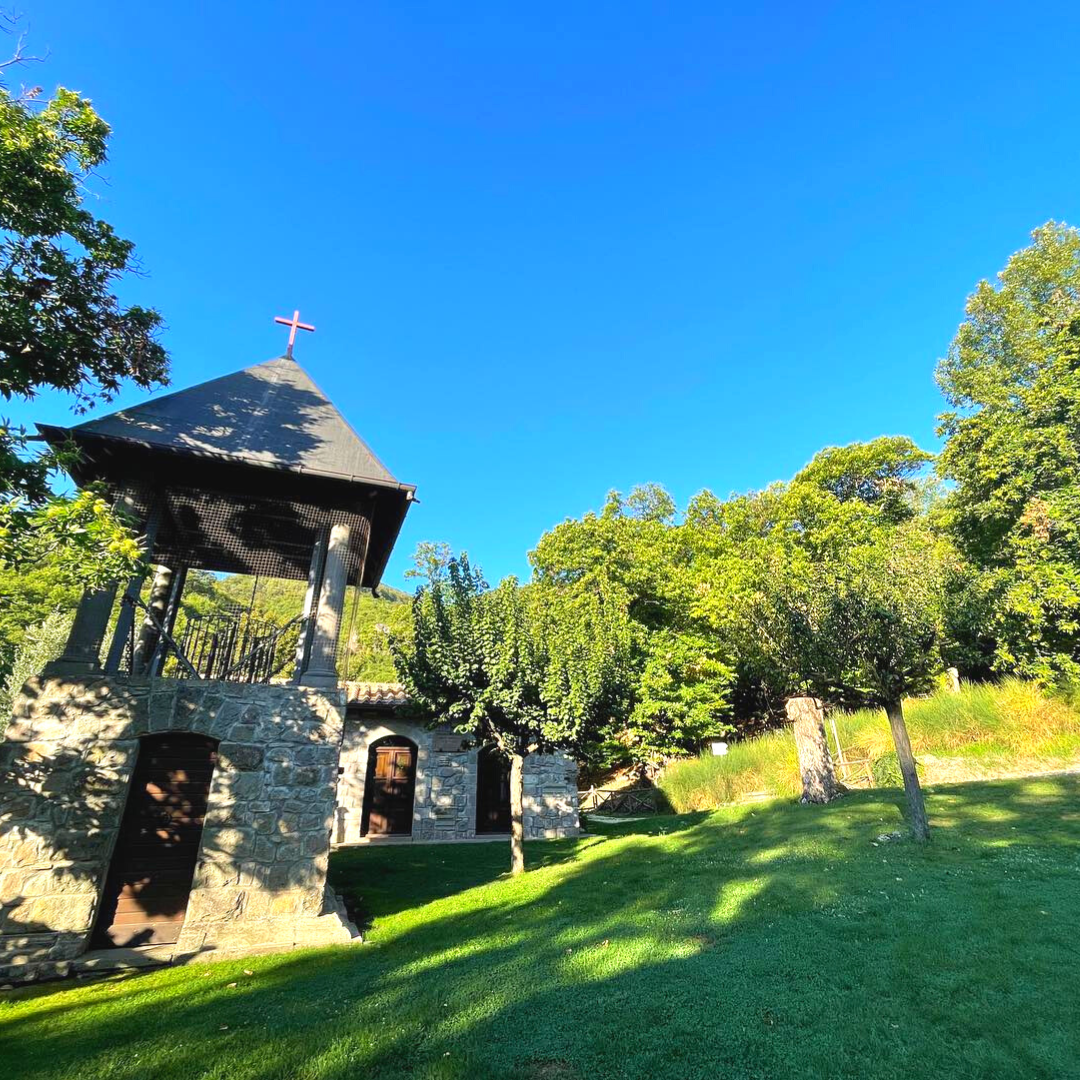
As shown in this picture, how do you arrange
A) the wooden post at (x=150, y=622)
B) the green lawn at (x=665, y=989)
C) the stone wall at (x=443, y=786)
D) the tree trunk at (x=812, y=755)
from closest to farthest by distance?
1. the green lawn at (x=665, y=989)
2. the wooden post at (x=150, y=622)
3. the tree trunk at (x=812, y=755)
4. the stone wall at (x=443, y=786)

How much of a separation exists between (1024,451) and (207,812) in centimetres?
1857

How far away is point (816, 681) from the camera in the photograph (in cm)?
848

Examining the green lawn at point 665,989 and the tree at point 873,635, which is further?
the tree at point 873,635

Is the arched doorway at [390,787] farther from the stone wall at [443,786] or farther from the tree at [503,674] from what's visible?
the tree at [503,674]

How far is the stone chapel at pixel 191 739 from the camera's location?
5.11 metres

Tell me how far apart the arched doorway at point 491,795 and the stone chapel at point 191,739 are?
29.9ft

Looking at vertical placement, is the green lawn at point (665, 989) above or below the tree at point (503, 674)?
below

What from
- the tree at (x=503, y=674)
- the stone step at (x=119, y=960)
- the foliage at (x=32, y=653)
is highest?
the foliage at (x=32, y=653)

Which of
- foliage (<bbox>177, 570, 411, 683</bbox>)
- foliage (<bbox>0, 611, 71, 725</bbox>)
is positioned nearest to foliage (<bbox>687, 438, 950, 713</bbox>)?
foliage (<bbox>177, 570, 411, 683</bbox>)

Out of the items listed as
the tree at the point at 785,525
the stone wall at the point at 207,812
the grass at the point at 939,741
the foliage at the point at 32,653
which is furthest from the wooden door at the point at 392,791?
the foliage at the point at 32,653

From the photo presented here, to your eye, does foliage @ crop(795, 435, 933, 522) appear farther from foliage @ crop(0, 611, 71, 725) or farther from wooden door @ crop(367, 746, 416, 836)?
foliage @ crop(0, 611, 71, 725)

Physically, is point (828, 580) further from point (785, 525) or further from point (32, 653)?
point (32, 653)

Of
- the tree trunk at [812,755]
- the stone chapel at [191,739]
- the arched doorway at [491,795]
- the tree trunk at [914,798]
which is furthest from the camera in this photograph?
the arched doorway at [491,795]

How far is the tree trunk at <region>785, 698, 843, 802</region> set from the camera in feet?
35.7
